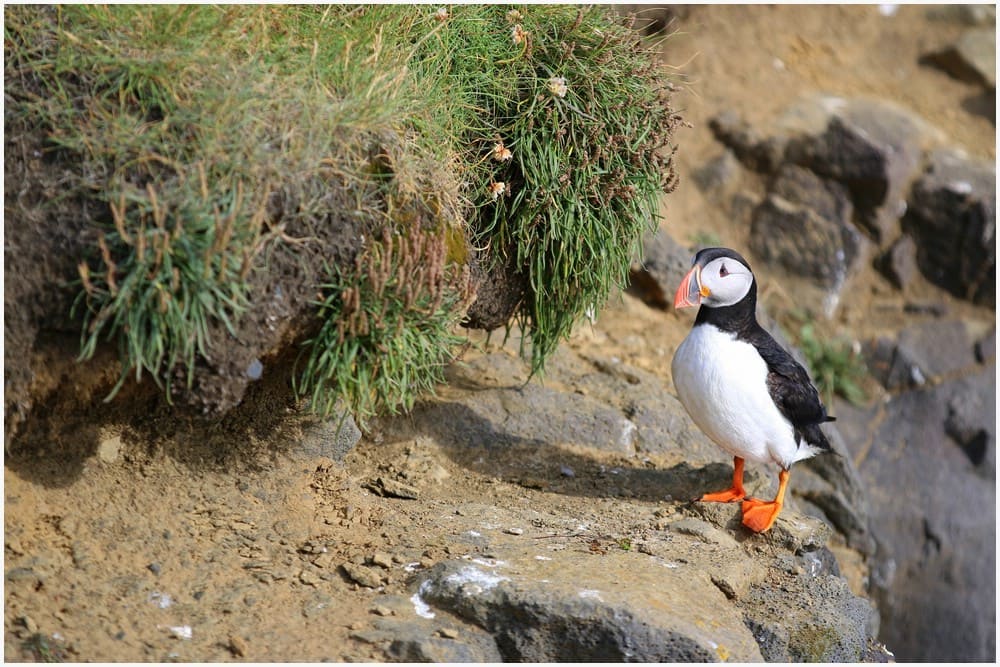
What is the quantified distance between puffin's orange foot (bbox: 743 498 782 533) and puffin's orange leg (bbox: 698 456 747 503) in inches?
3.7

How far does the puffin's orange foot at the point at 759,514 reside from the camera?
4594 millimetres

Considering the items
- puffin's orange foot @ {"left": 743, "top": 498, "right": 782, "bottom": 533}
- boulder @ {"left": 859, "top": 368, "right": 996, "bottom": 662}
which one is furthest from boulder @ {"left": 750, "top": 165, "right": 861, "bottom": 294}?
puffin's orange foot @ {"left": 743, "top": 498, "right": 782, "bottom": 533}

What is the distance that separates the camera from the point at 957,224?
930cm

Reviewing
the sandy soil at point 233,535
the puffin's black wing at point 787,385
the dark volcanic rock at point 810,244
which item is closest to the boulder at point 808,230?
the dark volcanic rock at point 810,244

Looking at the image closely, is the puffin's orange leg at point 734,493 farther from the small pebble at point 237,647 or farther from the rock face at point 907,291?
the rock face at point 907,291

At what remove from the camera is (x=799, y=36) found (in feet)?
34.1

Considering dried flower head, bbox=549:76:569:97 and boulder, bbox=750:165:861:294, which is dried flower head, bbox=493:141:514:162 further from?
boulder, bbox=750:165:861:294

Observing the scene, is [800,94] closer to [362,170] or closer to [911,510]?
[911,510]

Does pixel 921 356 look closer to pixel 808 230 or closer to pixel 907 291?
pixel 907 291

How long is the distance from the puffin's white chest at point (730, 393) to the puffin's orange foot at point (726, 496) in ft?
0.63

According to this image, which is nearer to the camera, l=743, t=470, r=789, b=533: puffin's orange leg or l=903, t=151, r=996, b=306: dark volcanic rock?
l=743, t=470, r=789, b=533: puffin's orange leg

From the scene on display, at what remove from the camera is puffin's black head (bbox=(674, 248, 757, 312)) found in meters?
4.56

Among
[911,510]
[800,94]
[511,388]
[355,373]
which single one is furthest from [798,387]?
[800,94]

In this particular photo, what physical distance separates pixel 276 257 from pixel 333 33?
3.57 ft
